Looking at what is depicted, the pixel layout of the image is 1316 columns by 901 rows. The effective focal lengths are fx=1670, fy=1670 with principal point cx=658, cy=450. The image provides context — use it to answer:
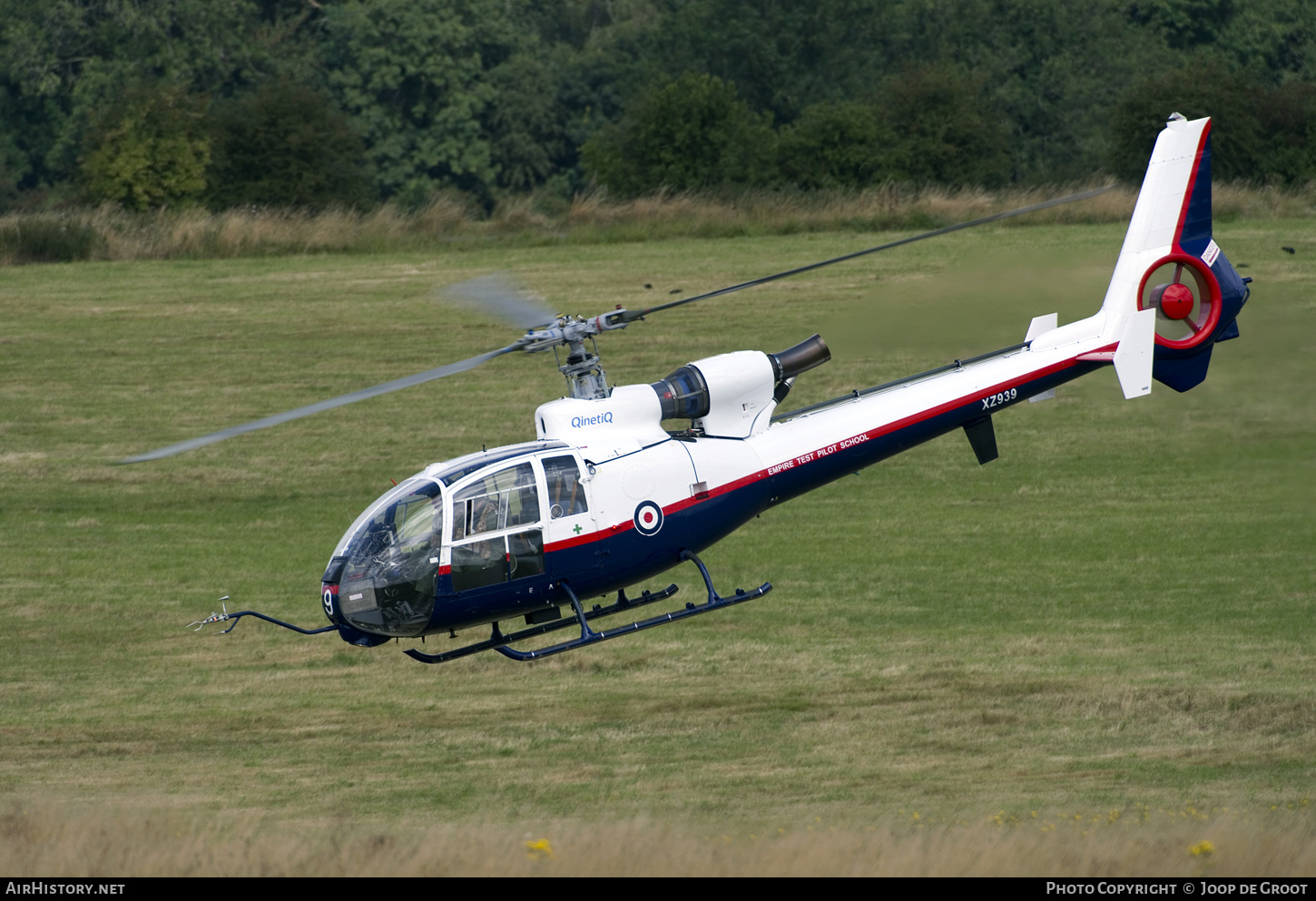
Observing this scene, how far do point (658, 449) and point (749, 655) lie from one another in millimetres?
6395

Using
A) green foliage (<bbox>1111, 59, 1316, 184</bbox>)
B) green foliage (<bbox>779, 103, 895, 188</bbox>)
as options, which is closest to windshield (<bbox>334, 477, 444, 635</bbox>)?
green foliage (<bbox>1111, 59, 1316, 184</bbox>)

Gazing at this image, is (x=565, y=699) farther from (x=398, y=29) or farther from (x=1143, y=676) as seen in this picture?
(x=398, y=29)

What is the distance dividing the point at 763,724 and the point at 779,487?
3939 mm

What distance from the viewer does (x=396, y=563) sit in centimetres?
1341

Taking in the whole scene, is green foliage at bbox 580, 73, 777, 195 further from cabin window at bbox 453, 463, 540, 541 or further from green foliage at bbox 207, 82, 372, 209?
cabin window at bbox 453, 463, 540, 541

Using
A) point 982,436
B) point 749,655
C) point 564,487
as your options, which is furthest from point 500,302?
point 749,655

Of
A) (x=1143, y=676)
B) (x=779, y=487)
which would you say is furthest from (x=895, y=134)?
(x=779, y=487)

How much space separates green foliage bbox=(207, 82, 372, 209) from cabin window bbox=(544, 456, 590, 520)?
35.1 meters

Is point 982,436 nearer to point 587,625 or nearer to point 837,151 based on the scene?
point 587,625

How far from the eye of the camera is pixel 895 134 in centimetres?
4819

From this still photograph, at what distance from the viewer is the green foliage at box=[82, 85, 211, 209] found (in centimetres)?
4722

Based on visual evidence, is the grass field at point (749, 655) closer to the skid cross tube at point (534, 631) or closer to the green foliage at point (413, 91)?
the skid cross tube at point (534, 631)

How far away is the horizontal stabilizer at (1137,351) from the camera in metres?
15.6
